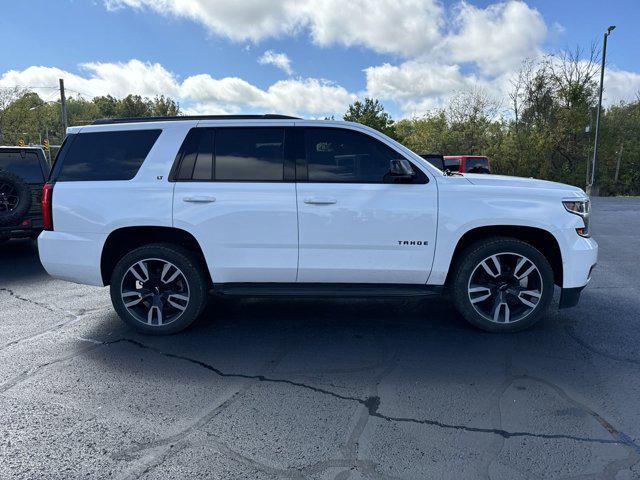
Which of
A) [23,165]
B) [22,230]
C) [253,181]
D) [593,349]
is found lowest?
[593,349]

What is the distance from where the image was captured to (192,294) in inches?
163

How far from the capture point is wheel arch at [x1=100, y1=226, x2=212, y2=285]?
13.6 feet

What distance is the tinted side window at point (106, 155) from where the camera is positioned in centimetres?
414

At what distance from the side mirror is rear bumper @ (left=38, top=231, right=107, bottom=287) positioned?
8.93 ft

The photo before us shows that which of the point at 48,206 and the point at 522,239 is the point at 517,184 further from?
the point at 48,206

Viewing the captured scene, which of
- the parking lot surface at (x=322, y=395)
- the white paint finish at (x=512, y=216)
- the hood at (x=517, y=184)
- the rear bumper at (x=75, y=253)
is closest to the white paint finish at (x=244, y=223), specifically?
the parking lot surface at (x=322, y=395)

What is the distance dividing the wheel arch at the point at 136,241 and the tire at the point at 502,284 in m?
2.45

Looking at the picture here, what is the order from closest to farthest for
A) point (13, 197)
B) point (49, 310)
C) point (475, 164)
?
point (49, 310)
point (13, 197)
point (475, 164)

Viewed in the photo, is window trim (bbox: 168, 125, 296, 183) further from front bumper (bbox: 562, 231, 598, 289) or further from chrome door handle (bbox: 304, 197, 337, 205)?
front bumper (bbox: 562, 231, 598, 289)

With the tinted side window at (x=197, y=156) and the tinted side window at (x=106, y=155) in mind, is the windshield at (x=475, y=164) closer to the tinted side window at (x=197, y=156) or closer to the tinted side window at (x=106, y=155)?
the tinted side window at (x=197, y=156)

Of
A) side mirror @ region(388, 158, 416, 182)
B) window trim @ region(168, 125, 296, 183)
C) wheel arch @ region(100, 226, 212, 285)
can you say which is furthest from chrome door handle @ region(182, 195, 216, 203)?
side mirror @ region(388, 158, 416, 182)

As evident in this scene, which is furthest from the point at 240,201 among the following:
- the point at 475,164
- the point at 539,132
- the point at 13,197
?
the point at 539,132

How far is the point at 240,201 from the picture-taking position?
3.94m

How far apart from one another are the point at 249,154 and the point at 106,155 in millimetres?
1385
